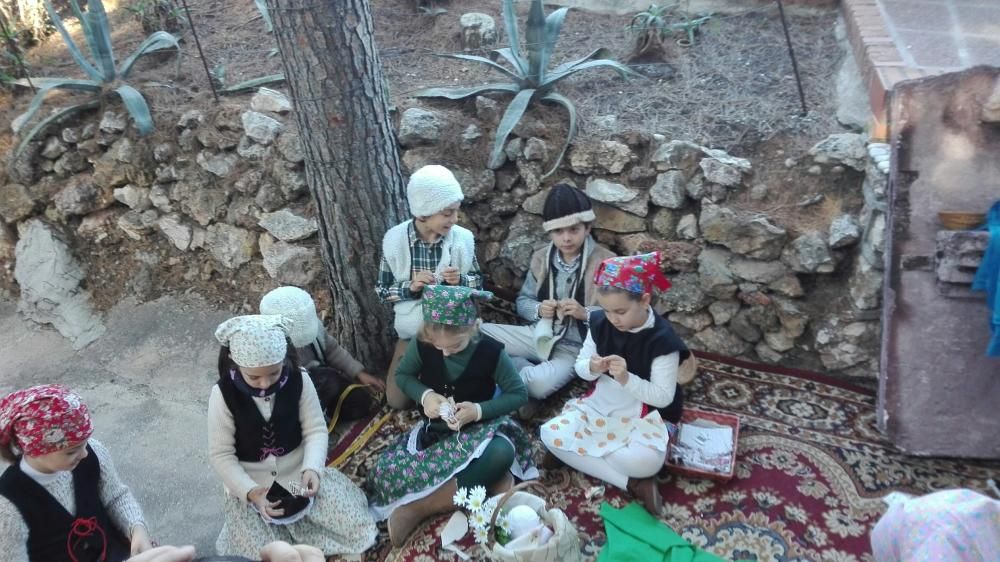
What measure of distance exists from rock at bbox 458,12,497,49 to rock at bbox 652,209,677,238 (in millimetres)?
1930

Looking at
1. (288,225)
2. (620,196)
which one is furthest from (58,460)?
(620,196)

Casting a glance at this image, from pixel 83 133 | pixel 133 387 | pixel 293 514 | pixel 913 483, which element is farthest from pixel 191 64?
pixel 913 483

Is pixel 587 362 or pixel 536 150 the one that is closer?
pixel 587 362

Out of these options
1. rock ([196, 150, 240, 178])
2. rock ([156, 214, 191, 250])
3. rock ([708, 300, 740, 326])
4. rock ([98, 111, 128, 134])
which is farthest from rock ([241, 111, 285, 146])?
rock ([708, 300, 740, 326])

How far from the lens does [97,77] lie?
5105 mm

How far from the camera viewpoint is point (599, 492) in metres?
3.22

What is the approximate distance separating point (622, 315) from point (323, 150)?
1695 mm

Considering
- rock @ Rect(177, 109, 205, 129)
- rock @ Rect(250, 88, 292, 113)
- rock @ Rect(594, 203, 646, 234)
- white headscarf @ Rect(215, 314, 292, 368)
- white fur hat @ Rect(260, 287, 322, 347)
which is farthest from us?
rock @ Rect(177, 109, 205, 129)

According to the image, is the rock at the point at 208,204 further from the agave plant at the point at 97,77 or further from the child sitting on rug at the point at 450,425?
the child sitting on rug at the point at 450,425

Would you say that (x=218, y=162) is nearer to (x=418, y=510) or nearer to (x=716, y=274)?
(x=418, y=510)

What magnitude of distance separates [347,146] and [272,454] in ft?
4.95

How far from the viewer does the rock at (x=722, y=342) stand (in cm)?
399

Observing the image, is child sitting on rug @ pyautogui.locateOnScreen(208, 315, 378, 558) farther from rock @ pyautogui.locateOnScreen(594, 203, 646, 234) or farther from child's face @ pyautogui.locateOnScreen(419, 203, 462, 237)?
rock @ pyautogui.locateOnScreen(594, 203, 646, 234)

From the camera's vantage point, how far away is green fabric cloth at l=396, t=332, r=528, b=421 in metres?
3.22
